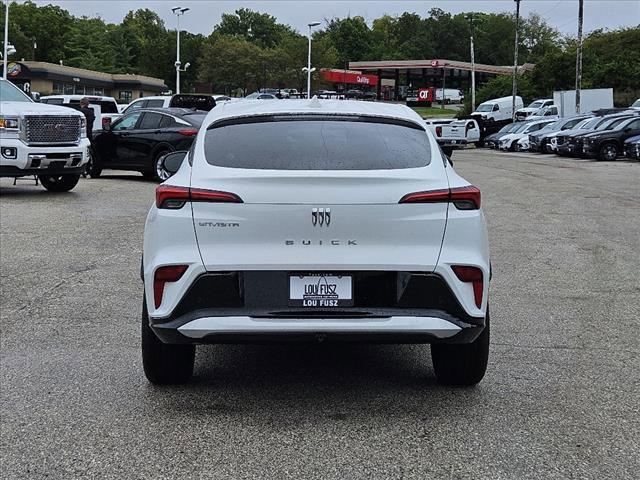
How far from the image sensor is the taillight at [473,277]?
5090 mm

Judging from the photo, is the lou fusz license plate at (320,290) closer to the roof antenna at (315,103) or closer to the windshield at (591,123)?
the roof antenna at (315,103)

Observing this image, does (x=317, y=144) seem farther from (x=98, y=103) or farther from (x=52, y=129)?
(x=98, y=103)

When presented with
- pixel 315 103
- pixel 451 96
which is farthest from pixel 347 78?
pixel 315 103

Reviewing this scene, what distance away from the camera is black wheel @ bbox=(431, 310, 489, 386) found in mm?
5535

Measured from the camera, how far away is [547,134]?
43812mm

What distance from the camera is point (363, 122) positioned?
567cm

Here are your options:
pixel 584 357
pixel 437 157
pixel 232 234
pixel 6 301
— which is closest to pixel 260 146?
pixel 232 234

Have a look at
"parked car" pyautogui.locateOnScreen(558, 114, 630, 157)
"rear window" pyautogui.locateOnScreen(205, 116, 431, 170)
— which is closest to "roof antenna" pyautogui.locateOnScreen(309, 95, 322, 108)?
"rear window" pyautogui.locateOnScreen(205, 116, 431, 170)

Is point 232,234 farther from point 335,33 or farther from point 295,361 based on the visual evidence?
point 335,33

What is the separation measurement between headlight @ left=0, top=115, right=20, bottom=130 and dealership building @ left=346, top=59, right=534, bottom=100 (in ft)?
280

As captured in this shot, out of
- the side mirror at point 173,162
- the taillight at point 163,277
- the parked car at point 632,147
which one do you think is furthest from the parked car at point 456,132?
the taillight at point 163,277

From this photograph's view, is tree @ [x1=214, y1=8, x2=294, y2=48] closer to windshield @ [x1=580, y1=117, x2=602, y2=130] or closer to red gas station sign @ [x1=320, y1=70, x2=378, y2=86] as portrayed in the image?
red gas station sign @ [x1=320, y1=70, x2=378, y2=86]

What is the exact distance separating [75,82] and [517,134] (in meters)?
44.1

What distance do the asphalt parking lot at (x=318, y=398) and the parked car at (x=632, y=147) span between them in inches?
1019
